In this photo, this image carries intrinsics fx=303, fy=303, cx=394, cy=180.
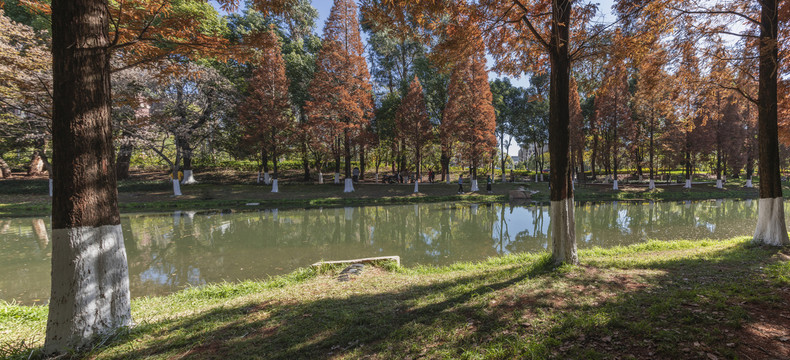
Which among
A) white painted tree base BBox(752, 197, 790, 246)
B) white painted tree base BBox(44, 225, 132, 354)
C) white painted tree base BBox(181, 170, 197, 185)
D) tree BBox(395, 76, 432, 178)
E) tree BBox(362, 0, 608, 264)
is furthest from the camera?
tree BBox(395, 76, 432, 178)

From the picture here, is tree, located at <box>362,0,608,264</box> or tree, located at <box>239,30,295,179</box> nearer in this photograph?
tree, located at <box>362,0,608,264</box>

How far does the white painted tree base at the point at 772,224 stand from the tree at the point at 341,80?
18.9 metres

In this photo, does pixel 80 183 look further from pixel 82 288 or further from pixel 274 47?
pixel 274 47

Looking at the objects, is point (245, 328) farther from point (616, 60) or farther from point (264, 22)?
point (264, 22)

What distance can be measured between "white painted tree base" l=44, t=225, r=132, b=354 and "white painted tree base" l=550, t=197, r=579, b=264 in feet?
19.1

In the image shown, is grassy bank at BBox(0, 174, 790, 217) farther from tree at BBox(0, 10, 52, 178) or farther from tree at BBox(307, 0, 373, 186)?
tree at BBox(0, 10, 52, 178)

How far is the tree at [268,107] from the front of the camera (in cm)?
2152

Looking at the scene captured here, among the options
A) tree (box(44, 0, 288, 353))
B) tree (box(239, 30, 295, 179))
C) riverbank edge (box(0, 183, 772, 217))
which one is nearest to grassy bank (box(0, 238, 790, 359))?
tree (box(44, 0, 288, 353))

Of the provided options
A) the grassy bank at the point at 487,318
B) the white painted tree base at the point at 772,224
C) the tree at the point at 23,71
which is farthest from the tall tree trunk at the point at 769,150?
the tree at the point at 23,71

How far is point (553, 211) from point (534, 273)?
3.57 ft

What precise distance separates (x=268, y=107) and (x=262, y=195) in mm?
6441

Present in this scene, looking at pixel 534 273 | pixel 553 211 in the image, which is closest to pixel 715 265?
pixel 553 211

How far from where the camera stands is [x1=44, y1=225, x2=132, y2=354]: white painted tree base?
2873 millimetres

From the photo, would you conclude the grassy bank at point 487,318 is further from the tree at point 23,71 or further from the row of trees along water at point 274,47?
the tree at point 23,71
